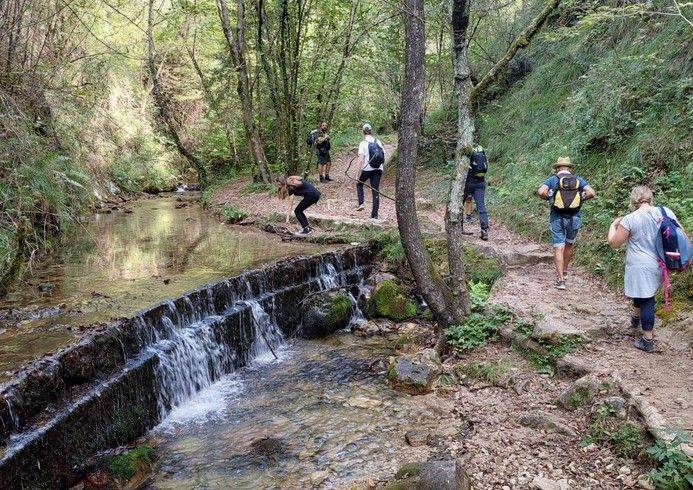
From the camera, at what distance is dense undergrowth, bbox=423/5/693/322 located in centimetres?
820

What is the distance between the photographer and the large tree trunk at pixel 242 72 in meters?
15.9

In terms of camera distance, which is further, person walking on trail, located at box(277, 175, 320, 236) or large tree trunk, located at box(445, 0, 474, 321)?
person walking on trail, located at box(277, 175, 320, 236)

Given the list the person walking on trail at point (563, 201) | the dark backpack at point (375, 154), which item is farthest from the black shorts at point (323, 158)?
the person walking on trail at point (563, 201)

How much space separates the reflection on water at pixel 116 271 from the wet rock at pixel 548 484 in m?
5.02

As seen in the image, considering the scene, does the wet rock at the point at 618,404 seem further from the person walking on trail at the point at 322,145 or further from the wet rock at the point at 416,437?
the person walking on trail at the point at 322,145

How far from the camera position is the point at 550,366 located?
5.91 metres

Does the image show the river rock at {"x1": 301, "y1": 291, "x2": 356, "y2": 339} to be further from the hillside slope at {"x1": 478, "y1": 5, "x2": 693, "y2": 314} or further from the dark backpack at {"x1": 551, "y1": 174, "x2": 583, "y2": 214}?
the hillside slope at {"x1": 478, "y1": 5, "x2": 693, "y2": 314}

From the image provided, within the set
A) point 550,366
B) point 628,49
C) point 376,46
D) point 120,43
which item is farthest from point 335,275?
point 120,43

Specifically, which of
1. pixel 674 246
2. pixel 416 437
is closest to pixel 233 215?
pixel 416 437

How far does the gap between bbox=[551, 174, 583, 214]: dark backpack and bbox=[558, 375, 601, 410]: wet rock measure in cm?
293

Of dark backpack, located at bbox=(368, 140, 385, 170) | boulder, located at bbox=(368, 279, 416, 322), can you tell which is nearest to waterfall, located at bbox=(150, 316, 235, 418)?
boulder, located at bbox=(368, 279, 416, 322)

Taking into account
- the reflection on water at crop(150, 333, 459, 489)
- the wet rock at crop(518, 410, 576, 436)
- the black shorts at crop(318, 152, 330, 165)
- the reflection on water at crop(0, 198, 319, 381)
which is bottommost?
the reflection on water at crop(150, 333, 459, 489)

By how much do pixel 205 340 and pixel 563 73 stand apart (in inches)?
451

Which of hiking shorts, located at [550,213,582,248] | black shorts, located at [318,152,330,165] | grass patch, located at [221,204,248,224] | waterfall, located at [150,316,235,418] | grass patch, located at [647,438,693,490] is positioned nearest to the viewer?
grass patch, located at [647,438,693,490]
